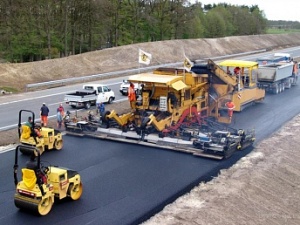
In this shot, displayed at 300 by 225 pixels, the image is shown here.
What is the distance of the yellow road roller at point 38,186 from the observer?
10867 mm

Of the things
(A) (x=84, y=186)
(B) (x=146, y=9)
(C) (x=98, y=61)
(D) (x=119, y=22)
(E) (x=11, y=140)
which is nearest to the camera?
(A) (x=84, y=186)

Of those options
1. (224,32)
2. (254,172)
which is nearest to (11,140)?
(254,172)

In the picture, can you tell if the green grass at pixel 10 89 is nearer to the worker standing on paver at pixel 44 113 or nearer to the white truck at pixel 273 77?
the worker standing on paver at pixel 44 113

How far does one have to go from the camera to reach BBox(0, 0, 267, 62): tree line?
4647cm

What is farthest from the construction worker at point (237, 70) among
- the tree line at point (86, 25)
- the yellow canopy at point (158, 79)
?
the tree line at point (86, 25)

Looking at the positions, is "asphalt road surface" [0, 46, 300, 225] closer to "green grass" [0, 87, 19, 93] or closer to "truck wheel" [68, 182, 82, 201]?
"truck wheel" [68, 182, 82, 201]

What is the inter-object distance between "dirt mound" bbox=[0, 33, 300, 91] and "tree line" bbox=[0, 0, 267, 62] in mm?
5952

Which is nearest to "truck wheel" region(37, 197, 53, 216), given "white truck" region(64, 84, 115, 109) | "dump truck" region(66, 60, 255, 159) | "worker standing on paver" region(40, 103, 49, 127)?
"dump truck" region(66, 60, 255, 159)

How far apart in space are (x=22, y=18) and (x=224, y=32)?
1976 inches

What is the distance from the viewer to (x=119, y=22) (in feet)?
206

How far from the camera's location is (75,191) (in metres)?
12.2

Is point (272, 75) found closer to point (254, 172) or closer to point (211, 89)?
point (211, 89)

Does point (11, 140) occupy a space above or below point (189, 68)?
below

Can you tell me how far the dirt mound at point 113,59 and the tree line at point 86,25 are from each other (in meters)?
5.95
